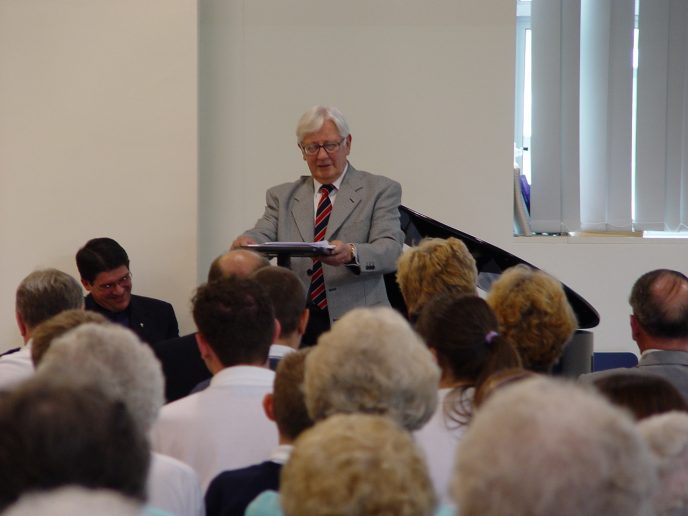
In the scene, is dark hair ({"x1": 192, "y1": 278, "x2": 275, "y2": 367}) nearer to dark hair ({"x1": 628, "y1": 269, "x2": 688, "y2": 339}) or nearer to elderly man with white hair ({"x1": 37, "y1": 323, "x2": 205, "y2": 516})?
elderly man with white hair ({"x1": 37, "y1": 323, "x2": 205, "y2": 516})

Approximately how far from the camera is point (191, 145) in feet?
18.0

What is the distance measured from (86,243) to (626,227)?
3.12 meters

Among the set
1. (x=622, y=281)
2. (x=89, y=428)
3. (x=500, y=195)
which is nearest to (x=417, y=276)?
(x=89, y=428)

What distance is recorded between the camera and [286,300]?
9.78 ft

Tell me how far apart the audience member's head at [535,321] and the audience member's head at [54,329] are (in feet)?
3.70

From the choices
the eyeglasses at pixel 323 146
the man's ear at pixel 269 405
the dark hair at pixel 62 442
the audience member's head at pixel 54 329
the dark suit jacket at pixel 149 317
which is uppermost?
the eyeglasses at pixel 323 146

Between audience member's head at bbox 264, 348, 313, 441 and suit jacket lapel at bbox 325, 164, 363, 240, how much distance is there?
2300mm

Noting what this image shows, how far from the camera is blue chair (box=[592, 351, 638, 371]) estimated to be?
571 cm

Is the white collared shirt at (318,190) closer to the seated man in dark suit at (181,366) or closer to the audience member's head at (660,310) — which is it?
the seated man in dark suit at (181,366)

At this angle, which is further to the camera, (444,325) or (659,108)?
(659,108)

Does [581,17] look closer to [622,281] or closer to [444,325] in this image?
[622,281]

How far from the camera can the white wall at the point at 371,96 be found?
5.93 meters

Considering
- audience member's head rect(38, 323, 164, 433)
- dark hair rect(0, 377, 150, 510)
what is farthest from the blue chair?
dark hair rect(0, 377, 150, 510)

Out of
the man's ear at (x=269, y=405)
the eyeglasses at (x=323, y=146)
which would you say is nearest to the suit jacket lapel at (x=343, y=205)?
the eyeglasses at (x=323, y=146)
